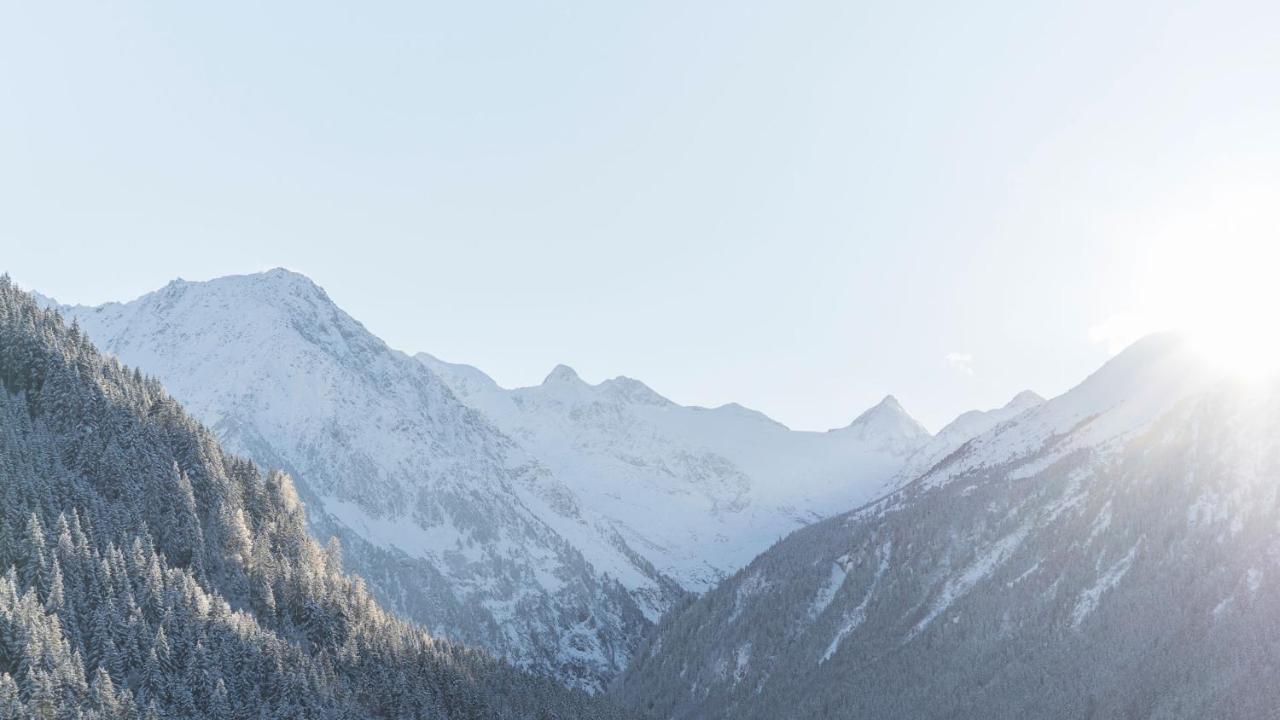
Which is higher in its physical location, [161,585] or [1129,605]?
[161,585]

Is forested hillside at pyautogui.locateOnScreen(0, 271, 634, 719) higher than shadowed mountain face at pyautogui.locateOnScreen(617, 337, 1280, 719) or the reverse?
higher

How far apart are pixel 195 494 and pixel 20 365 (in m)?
29.7

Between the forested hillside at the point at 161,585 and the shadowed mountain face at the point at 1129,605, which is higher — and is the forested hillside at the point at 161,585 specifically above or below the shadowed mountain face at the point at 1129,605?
above

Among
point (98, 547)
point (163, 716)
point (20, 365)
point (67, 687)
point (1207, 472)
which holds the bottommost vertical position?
point (1207, 472)

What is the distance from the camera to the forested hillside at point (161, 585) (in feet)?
354

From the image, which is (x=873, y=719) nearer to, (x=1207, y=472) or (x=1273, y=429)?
(x=1207, y=472)

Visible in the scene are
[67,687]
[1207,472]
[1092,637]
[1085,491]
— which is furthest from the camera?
[1085,491]

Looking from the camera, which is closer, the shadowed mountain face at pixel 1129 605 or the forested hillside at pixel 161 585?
the forested hillside at pixel 161 585

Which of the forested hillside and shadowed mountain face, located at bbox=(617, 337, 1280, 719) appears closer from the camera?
the forested hillside

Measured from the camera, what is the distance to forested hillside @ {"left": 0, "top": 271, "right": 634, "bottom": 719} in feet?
354

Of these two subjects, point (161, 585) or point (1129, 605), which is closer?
point (161, 585)

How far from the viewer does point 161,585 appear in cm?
12094

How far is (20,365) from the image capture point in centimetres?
14625

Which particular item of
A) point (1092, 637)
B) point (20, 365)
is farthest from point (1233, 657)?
point (20, 365)
